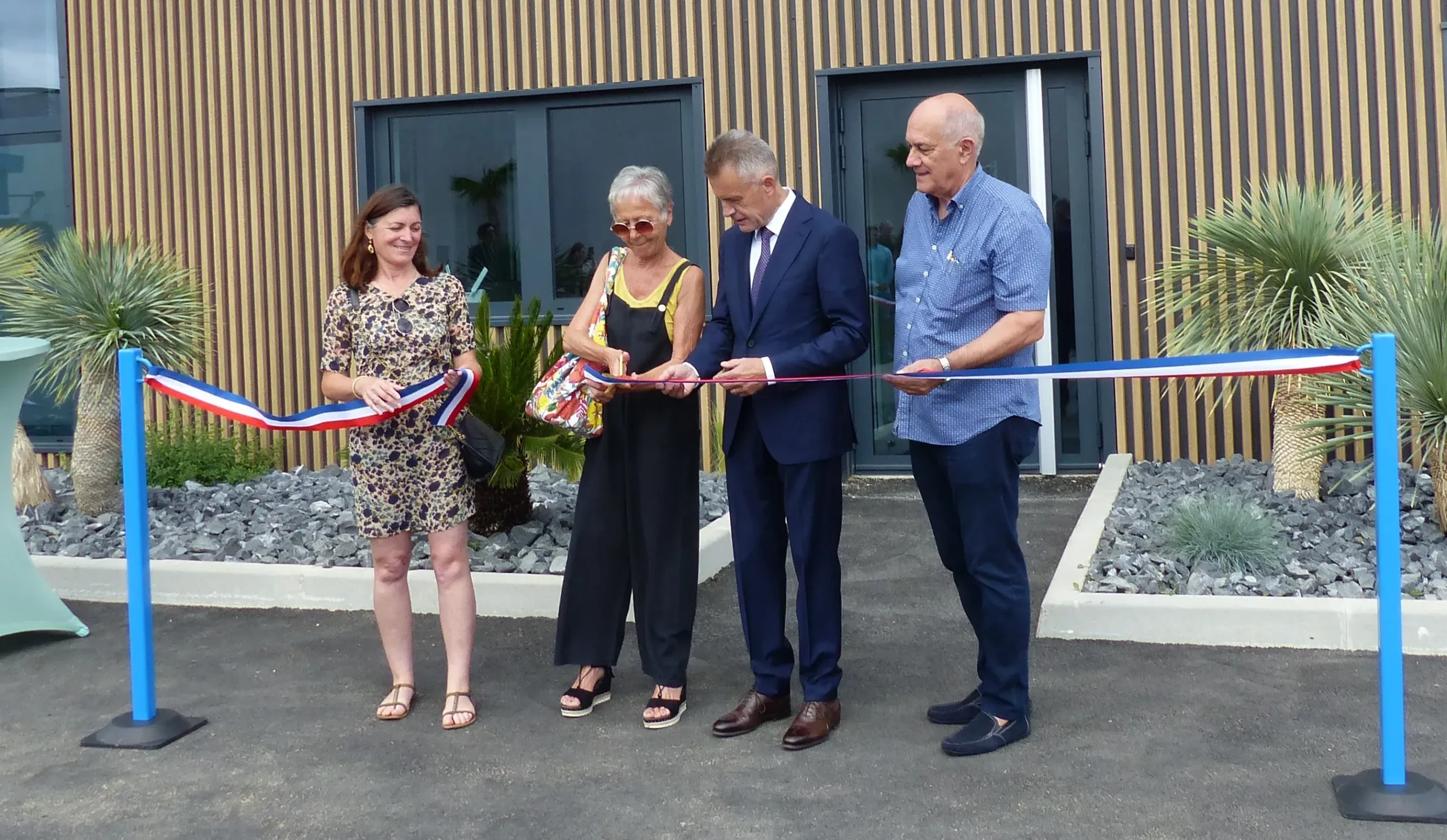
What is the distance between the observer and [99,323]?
24.4 ft

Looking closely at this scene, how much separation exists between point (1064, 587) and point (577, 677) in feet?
5.98

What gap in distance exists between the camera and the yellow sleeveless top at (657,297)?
4.20 metres

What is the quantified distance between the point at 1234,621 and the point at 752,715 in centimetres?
178

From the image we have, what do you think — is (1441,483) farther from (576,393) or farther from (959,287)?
(576,393)

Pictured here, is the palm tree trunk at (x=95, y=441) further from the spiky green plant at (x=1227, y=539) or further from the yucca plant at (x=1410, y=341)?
the yucca plant at (x=1410, y=341)

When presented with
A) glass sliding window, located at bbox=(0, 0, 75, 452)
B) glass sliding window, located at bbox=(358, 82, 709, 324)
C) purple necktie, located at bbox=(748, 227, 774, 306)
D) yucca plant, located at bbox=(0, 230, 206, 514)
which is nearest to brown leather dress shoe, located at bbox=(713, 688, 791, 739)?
purple necktie, located at bbox=(748, 227, 774, 306)

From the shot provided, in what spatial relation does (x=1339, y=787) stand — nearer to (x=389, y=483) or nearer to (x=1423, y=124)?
(x=389, y=483)

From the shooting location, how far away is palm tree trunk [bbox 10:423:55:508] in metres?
7.73

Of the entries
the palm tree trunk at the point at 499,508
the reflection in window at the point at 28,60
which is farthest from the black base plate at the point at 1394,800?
the reflection in window at the point at 28,60

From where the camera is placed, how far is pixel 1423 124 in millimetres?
7965

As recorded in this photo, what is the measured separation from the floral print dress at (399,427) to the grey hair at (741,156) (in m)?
0.95

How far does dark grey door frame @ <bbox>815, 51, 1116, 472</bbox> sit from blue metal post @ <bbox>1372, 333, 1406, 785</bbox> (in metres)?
5.16

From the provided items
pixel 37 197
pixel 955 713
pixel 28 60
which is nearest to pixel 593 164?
pixel 37 197

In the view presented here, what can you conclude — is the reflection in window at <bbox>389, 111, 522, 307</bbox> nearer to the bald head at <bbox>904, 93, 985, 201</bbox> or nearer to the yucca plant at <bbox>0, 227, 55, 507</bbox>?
the yucca plant at <bbox>0, 227, 55, 507</bbox>
